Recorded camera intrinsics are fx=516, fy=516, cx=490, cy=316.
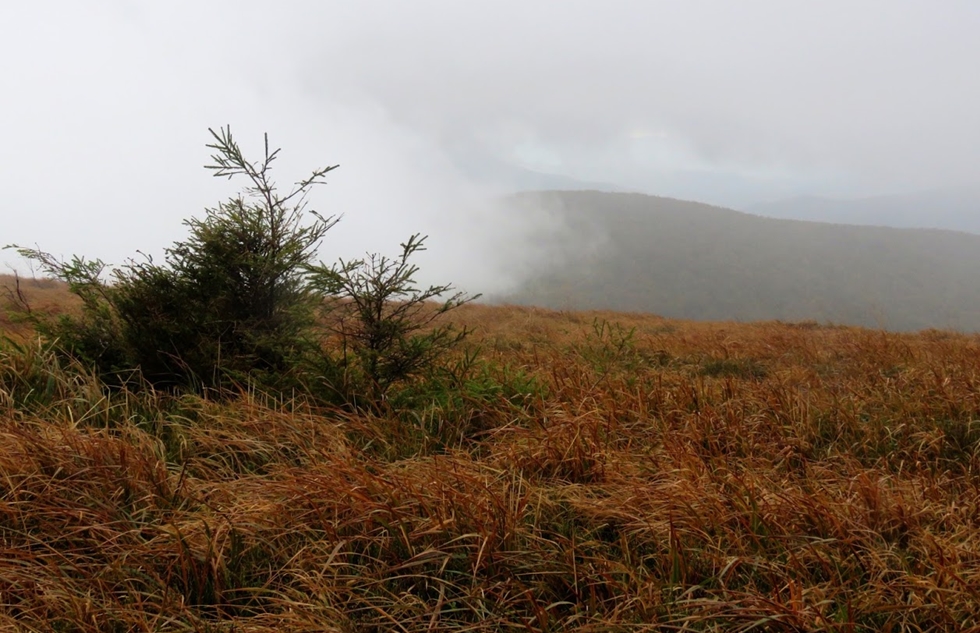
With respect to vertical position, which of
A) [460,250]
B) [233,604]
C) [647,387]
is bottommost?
[233,604]

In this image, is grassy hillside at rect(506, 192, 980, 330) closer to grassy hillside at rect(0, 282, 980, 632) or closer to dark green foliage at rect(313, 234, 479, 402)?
dark green foliage at rect(313, 234, 479, 402)

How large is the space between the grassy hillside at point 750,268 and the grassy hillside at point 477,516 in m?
67.6

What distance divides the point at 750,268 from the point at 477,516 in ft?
343

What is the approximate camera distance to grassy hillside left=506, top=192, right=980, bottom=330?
81000 millimetres

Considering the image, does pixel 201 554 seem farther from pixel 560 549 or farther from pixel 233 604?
pixel 560 549

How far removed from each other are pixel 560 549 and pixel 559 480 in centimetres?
59

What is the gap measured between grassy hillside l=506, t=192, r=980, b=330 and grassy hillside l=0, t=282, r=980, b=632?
67594 mm

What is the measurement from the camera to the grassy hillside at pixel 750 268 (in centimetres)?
8100

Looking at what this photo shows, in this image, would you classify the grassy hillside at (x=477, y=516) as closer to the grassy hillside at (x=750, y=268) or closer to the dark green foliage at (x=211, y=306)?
the dark green foliage at (x=211, y=306)

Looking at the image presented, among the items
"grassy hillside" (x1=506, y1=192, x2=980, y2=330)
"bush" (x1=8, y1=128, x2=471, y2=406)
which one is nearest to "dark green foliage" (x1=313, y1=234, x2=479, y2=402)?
"bush" (x1=8, y1=128, x2=471, y2=406)

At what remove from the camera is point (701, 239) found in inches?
4328

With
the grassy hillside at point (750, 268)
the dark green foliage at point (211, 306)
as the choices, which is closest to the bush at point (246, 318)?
the dark green foliage at point (211, 306)

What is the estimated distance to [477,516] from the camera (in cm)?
222

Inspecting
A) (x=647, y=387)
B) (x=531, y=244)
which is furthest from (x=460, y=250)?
(x=647, y=387)
